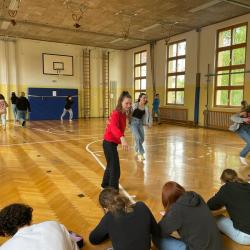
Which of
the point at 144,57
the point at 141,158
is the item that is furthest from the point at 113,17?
the point at 141,158

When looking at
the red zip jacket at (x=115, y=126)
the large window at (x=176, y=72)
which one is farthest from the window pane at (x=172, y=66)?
the red zip jacket at (x=115, y=126)

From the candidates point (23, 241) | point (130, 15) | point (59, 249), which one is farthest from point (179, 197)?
point (130, 15)

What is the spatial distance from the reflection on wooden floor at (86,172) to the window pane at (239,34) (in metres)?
4.59

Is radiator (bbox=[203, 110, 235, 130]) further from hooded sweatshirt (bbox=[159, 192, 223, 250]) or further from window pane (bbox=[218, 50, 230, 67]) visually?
hooded sweatshirt (bbox=[159, 192, 223, 250])

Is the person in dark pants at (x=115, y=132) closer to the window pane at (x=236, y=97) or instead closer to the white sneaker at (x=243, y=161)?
the white sneaker at (x=243, y=161)

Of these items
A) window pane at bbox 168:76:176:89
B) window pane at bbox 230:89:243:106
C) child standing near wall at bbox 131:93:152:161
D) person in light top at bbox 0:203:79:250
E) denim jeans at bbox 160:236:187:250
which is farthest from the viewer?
window pane at bbox 168:76:176:89

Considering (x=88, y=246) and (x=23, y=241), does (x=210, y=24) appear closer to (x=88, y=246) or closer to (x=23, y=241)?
(x=88, y=246)

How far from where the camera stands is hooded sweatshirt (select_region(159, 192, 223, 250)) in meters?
2.01

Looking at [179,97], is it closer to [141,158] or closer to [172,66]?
[172,66]

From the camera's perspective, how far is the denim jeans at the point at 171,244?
88.1 inches

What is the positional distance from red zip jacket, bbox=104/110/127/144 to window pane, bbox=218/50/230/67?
9025 millimetres

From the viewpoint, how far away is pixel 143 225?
1.98m

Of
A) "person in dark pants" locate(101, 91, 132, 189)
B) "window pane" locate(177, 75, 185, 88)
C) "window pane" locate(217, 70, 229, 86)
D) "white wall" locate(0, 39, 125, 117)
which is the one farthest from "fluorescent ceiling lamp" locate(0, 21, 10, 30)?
"person in dark pants" locate(101, 91, 132, 189)

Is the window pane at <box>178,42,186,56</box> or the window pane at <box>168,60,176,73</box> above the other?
the window pane at <box>178,42,186,56</box>
